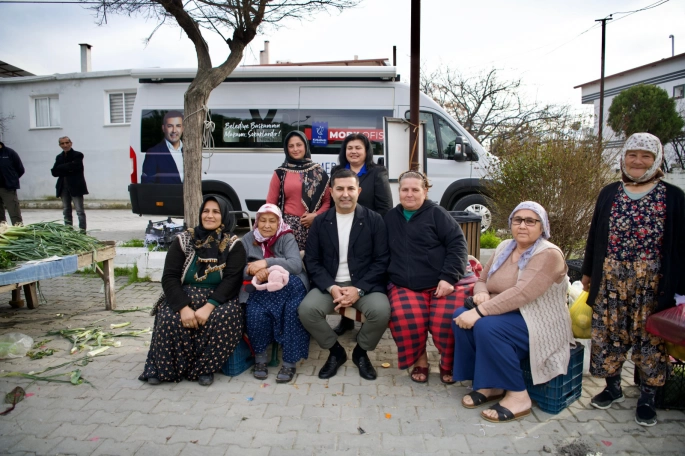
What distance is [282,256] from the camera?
151 inches

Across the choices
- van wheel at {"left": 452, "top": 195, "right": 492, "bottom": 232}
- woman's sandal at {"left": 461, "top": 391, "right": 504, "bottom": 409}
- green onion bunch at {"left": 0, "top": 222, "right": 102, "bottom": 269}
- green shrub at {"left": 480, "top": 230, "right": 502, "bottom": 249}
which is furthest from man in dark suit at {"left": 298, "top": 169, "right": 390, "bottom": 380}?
van wheel at {"left": 452, "top": 195, "right": 492, "bottom": 232}

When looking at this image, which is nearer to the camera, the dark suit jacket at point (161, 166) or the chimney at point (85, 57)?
the dark suit jacket at point (161, 166)

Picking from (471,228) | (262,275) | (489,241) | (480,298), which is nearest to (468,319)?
(480,298)

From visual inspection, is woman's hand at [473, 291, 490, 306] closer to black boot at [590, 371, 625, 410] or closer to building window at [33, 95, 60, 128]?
black boot at [590, 371, 625, 410]

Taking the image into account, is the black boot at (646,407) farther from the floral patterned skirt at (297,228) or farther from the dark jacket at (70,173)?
the dark jacket at (70,173)

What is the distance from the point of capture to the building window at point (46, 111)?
57.1ft

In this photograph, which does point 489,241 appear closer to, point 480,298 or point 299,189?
point 299,189

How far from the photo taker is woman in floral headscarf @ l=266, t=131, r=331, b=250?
14.2 ft

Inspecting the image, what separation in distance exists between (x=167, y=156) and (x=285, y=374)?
Result: 6.13 meters

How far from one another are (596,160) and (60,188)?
894 cm

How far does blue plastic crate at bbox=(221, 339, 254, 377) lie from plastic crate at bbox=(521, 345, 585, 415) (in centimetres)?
199

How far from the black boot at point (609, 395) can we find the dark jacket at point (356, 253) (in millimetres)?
1578

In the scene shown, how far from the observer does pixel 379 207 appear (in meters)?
4.31

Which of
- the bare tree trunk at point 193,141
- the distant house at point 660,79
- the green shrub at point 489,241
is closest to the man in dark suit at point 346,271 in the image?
the bare tree trunk at point 193,141
